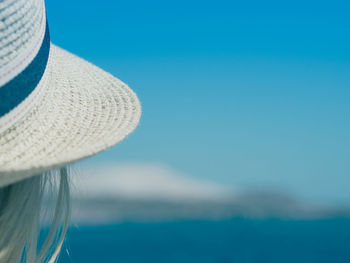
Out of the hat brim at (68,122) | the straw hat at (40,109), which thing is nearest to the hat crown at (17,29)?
the straw hat at (40,109)

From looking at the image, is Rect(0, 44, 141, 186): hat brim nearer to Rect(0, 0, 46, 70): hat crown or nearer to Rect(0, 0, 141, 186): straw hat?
Rect(0, 0, 141, 186): straw hat

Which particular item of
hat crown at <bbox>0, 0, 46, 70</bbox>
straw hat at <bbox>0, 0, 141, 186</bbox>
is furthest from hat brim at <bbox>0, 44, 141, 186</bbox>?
hat crown at <bbox>0, 0, 46, 70</bbox>

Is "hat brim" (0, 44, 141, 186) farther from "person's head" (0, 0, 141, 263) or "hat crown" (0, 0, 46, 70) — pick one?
"hat crown" (0, 0, 46, 70)

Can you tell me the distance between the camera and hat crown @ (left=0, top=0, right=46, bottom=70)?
3.34 feet

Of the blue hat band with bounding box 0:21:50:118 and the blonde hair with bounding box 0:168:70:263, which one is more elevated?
the blue hat band with bounding box 0:21:50:118

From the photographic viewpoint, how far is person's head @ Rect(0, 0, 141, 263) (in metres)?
1.03

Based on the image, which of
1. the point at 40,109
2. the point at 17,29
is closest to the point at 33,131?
the point at 40,109

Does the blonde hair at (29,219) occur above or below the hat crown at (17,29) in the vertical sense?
Answer: below

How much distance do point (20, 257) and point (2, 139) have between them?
21 cm

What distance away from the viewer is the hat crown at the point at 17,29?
1018 mm

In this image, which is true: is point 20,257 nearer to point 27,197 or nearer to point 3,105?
point 27,197

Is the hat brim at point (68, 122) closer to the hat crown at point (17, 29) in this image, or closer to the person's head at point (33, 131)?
the person's head at point (33, 131)

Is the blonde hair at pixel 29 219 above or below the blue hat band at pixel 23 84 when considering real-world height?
below

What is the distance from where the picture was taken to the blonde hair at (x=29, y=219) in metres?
1.07
